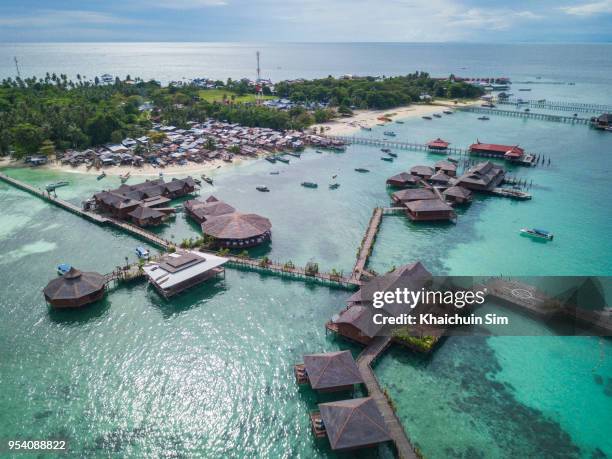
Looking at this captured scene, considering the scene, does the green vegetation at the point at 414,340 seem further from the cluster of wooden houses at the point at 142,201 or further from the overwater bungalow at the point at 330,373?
the cluster of wooden houses at the point at 142,201

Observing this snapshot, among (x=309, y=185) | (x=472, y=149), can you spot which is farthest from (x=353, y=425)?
(x=472, y=149)

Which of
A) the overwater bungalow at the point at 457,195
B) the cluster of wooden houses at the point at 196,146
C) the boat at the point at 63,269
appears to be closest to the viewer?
the boat at the point at 63,269

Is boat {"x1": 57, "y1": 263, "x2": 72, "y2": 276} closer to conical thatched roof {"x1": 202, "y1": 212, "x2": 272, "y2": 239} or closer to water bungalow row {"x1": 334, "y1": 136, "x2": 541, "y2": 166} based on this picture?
conical thatched roof {"x1": 202, "y1": 212, "x2": 272, "y2": 239}

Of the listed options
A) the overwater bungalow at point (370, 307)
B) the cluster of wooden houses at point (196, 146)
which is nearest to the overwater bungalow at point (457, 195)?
the overwater bungalow at point (370, 307)

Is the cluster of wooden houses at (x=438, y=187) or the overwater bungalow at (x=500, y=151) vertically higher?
the overwater bungalow at (x=500, y=151)

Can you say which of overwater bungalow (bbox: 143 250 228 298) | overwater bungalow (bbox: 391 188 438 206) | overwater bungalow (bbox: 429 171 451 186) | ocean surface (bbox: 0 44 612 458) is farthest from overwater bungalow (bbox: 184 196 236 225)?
overwater bungalow (bbox: 429 171 451 186)

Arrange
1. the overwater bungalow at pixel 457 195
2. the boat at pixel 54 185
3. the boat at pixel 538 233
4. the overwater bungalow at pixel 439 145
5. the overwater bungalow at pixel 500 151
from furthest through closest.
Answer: the overwater bungalow at pixel 439 145 < the overwater bungalow at pixel 500 151 < the boat at pixel 54 185 < the overwater bungalow at pixel 457 195 < the boat at pixel 538 233

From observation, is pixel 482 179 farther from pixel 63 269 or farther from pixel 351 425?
pixel 63 269
